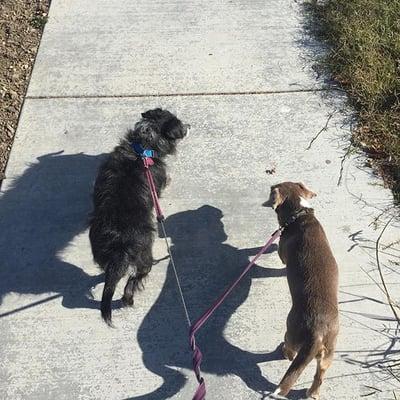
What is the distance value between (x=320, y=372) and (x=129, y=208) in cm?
155

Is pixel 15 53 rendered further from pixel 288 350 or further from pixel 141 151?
pixel 288 350

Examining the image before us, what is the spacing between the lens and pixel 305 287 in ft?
11.4

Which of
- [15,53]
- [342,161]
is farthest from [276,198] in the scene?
[15,53]

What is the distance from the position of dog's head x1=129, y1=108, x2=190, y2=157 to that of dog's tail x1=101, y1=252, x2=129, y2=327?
3.68 feet

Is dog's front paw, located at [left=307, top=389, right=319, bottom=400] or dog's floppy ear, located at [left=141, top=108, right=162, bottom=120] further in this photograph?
dog's floppy ear, located at [left=141, top=108, right=162, bottom=120]

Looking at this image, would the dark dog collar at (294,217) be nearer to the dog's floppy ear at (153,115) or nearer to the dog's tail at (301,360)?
the dog's tail at (301,360)

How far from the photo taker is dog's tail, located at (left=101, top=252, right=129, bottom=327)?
11.5ft

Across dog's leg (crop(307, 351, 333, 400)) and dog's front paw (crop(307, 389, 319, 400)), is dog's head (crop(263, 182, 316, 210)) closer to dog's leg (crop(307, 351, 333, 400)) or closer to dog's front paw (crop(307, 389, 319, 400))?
dog's leg (crop(307, 351, 333, 400))

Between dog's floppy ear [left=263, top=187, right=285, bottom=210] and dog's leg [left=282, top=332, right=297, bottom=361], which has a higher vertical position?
dog's floppy ear [left=263, top=187, right=285, bottom=210]

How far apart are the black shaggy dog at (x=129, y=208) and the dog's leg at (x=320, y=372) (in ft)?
4.12

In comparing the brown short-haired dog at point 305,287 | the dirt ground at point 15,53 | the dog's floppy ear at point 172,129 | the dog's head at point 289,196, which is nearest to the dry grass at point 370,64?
the dog's head at point 289,196

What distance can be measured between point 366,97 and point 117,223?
2.81 m

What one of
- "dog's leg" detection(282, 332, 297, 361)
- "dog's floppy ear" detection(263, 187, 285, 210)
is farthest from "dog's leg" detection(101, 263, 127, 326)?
"dog's floppy ear" detection(263, 187, 285, 210)

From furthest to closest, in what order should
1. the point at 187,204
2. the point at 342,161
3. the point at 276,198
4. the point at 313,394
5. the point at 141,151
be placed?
1. the point at 342,161
2. the point at 187,204
3. the point at 141,151
4. the point at 276,198
5. the point at 313,394
